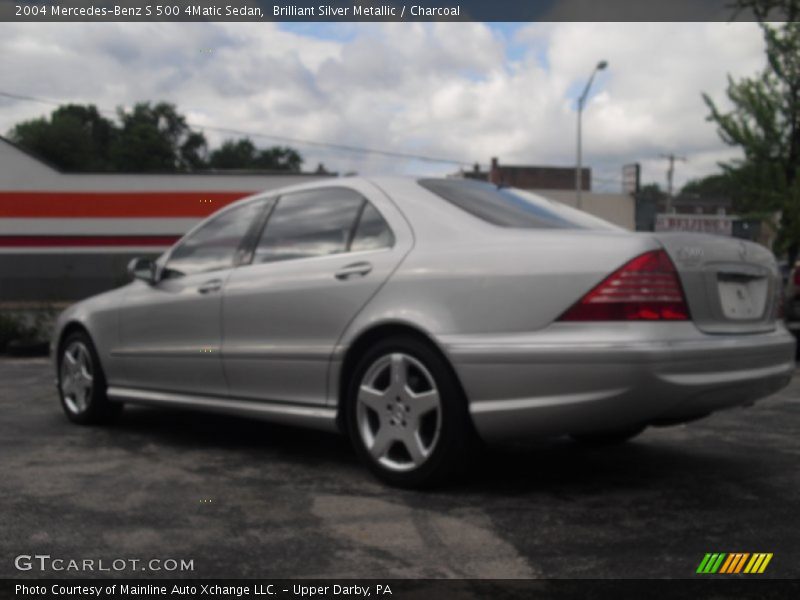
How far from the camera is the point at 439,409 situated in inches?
161

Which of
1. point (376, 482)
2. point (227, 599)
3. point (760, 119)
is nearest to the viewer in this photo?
point (227, 599)

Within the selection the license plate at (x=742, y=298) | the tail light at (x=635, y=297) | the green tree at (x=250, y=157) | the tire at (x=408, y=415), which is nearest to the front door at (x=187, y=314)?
the tire at (x=408, y=415)

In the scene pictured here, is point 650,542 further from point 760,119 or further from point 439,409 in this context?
point 760,119

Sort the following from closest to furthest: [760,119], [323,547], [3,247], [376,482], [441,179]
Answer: [323,547], [376,482], [441,179], [760,119], [3,247]

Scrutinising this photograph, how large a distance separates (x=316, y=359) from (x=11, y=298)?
22795mm

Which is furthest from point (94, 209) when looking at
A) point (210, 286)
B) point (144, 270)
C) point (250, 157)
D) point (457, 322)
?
point (250, 157)

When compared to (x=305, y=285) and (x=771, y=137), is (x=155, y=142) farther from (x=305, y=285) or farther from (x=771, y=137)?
(x=305, y=285)

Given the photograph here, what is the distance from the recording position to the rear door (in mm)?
4539

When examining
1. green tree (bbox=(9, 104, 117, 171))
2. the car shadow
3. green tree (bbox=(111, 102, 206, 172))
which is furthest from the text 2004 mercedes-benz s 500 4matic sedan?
green tree (bbox=(111, 102, 206, 172))

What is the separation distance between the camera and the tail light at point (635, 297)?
3.82 metres

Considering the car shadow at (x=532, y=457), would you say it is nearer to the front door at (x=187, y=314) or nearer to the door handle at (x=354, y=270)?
the front door at (x=187, y=314)

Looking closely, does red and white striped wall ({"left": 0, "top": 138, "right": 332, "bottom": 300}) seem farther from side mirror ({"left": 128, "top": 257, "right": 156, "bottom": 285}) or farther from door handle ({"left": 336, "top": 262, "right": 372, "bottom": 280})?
door handle ({"left": 336, "top": 262, "right": 372, "bottom": 280})

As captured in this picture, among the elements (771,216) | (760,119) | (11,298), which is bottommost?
(11,298)

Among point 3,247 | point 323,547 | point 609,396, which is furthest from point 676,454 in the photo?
point 3,247
